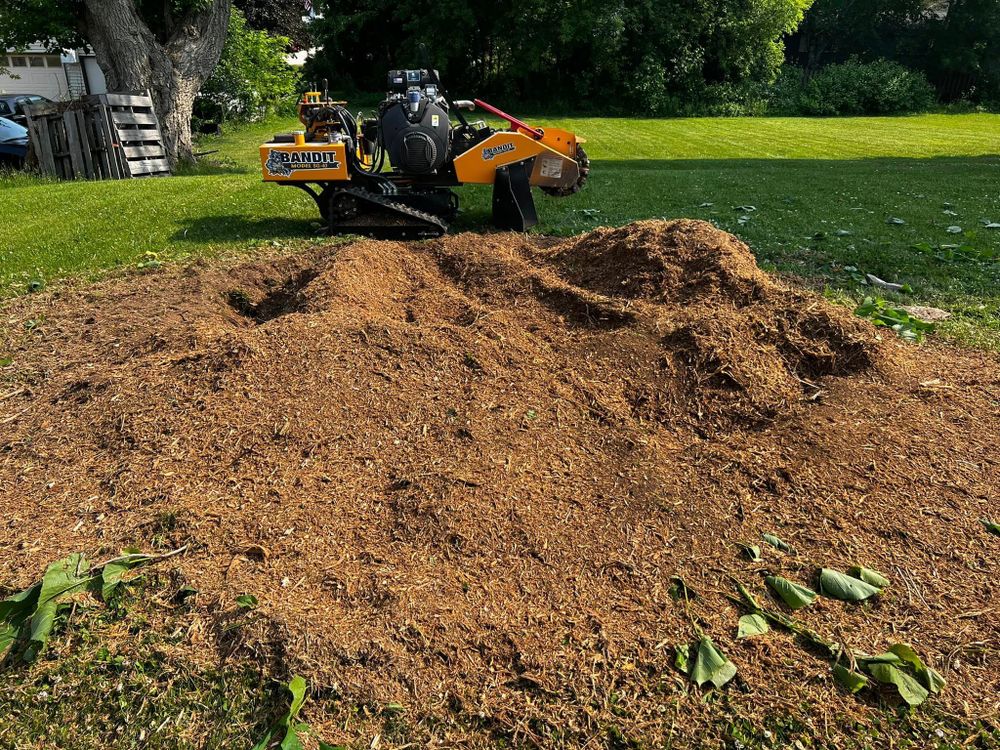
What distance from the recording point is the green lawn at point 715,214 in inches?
256

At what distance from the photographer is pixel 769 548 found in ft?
9.02

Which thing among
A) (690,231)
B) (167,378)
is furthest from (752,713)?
(690,231)

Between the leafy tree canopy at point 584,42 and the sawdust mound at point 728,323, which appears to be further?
the leafy tree canopy at point 584,42

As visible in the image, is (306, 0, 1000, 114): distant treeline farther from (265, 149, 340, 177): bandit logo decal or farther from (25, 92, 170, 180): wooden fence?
(265, 149, 340, 177): bandit logo decal

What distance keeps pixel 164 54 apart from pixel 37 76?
22.3m

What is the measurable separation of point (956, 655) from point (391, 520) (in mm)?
2105

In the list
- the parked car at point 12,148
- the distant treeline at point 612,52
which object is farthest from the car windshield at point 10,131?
the distant treeline at point 612,52

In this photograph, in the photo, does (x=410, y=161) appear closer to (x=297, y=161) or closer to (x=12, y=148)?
(x=297, y=161)

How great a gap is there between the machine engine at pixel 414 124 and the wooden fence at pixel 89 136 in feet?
22.6

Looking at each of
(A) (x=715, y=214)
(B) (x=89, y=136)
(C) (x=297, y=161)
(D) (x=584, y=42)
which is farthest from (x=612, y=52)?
(C) (x=297, y=161)

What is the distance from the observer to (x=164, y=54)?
12562 millimetres

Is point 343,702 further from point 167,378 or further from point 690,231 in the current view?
point 690,231

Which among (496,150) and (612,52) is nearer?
(496,150)

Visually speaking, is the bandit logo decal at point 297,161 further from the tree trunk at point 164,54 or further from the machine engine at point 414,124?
the tree trunk at point 164,54
